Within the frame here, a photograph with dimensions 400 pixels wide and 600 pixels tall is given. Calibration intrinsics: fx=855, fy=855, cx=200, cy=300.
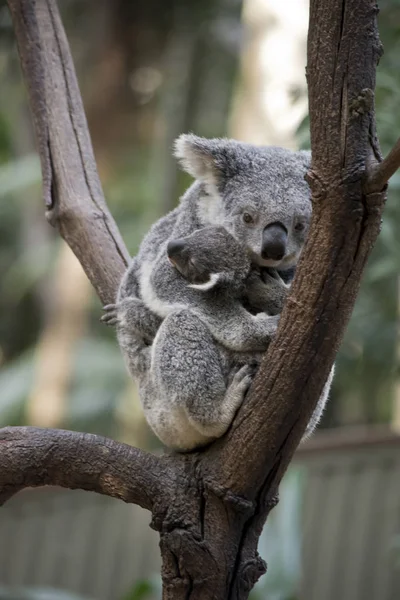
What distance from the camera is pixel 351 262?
2504mm

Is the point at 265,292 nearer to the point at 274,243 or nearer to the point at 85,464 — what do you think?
the point at 274,243

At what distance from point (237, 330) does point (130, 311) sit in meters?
0.58

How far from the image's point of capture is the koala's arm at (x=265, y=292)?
10.9 ft

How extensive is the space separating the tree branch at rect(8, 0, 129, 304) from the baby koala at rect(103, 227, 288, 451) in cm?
62

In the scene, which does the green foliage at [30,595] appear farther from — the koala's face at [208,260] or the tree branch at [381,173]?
the tree branch at [381,173]

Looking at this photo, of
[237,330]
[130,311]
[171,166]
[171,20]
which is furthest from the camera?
[171,20]

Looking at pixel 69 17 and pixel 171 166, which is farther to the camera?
pixel 69 17

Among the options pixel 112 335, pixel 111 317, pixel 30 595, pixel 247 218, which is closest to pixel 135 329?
pixel 111 317

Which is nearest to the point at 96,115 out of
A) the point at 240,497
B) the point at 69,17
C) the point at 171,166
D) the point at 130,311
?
the point at 69,17

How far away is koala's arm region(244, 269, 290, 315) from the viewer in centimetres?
334

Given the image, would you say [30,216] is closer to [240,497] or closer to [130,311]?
[130,311]

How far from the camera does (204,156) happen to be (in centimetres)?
350

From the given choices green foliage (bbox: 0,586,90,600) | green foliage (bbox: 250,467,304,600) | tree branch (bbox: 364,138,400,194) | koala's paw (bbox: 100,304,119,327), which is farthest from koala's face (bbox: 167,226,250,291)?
green foliage (bbox: 0,586,90,600)

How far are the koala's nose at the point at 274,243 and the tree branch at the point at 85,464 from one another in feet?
2.84
